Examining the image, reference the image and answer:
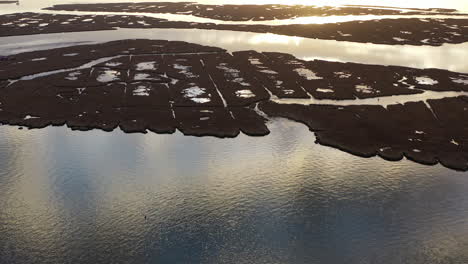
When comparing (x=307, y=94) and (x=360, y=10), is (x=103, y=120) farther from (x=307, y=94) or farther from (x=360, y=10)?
(x=360, y=10)

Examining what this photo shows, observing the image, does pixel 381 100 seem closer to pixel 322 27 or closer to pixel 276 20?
pixel 322 27

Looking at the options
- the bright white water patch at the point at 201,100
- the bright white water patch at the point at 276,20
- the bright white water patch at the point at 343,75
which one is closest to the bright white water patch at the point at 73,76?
the bright white water patch at the point at 201,100

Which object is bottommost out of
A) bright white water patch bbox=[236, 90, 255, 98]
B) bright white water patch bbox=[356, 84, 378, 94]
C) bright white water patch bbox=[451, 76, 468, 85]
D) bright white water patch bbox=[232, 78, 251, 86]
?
bright white water patch bbox=[232, 78, 251, 86]

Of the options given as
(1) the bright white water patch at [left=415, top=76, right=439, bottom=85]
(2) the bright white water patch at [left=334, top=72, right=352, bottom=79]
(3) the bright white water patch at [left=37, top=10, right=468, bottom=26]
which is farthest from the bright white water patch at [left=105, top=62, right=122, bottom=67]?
(3) the bright white water patch at [left=37, top=10, right=468, bottom=26]

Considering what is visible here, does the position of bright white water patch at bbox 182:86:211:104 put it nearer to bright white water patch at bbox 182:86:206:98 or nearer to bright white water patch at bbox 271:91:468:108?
bright white water patch at bbox 182:86:206:98

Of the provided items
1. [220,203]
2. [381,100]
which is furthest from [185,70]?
[220,203]

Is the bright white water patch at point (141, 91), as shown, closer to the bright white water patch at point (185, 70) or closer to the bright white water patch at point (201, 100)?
the bright white water patch at point (201, 100)
